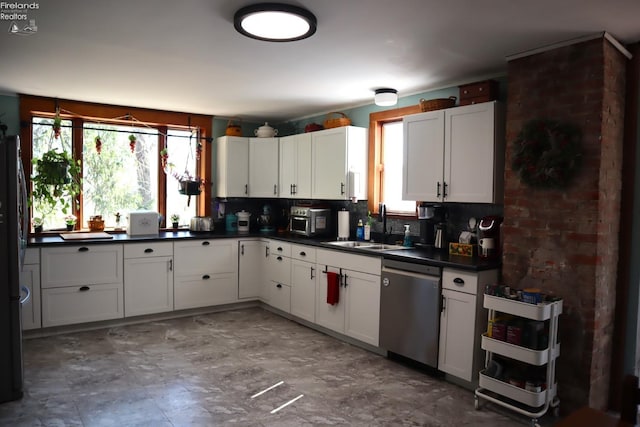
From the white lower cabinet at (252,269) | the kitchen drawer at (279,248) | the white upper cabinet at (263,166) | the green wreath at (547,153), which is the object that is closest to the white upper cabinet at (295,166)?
the white upper cabinet at (263,166)

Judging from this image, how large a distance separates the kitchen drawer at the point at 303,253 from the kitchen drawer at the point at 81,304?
181cm

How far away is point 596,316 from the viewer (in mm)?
2756

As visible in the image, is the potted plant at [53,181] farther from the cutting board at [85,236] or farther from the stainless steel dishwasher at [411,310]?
the stainless steel dishwasher at [411,310]

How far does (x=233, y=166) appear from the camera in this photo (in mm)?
5695

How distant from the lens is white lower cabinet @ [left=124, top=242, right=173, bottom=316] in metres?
4.63

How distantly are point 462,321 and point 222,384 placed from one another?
5.85 feet

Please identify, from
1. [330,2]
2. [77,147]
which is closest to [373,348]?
[330,2]

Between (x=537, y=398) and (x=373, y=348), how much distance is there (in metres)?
1.50

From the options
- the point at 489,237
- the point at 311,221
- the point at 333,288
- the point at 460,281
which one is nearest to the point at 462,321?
the point at 460,281

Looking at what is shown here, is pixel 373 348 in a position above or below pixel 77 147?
below

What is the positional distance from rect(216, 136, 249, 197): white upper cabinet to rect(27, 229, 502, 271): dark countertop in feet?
1.88

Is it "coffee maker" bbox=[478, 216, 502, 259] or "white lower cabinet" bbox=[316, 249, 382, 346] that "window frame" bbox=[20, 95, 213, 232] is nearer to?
"white lower cabinet" bbox=[316, 249, 382, 346]

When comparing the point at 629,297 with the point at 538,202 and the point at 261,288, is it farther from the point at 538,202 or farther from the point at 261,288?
the point at 261,288

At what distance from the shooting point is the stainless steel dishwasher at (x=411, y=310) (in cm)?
334
